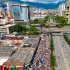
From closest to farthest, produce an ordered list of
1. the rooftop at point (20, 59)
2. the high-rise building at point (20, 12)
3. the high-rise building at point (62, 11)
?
the rooftop at point (20, 59) < the high-rise building at point (20, 12) < the high-rise building at point (62, 11)

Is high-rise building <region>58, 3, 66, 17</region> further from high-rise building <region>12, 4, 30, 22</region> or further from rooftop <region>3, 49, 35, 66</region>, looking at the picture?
rooftop <region>3, 49, 35, 66</region>

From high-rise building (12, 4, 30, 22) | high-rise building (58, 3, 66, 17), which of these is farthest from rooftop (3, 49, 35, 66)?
high-rise building (58, 3, 66, 17)

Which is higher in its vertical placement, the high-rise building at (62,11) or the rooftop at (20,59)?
the high-rise building at (62,11)

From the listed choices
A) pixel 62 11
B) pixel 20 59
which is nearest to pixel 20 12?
pixel 62 11

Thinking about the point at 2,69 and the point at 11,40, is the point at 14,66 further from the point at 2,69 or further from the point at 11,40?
the point at 11,40

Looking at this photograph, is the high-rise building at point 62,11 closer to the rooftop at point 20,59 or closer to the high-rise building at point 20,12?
the high-rise building at point 20,12

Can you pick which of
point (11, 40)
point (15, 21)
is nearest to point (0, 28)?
point (11, 40)

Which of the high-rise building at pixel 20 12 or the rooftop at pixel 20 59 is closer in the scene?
the rooftop at pixel 20 59

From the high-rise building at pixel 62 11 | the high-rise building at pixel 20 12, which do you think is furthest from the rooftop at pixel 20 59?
the high-rise building at pixel 62 11

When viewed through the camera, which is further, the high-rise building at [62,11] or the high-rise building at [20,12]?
the high-rise building at [62,11]

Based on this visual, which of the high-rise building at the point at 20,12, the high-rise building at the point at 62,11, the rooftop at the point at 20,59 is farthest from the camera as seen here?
the high-rise building at the point at 62,11
